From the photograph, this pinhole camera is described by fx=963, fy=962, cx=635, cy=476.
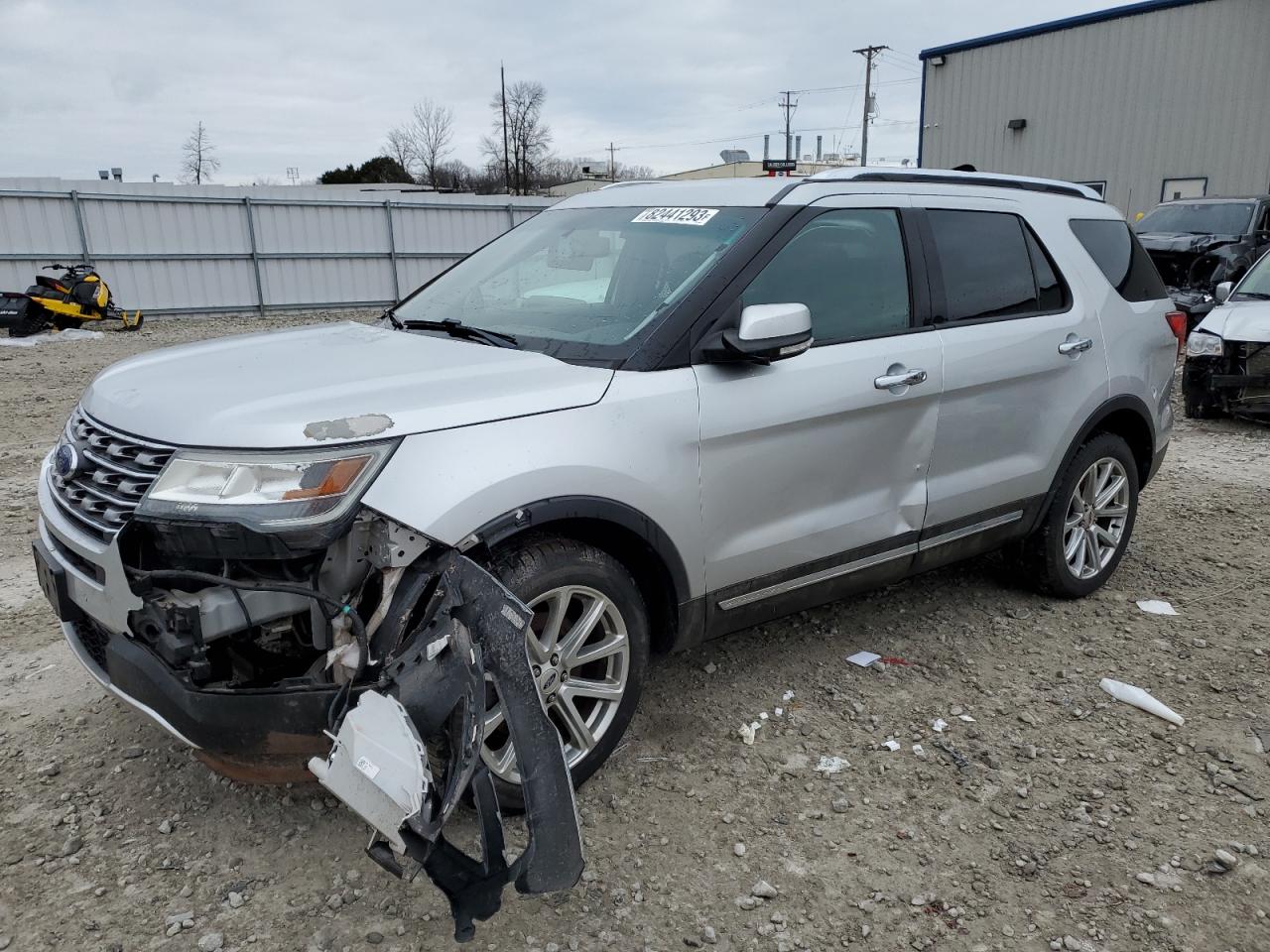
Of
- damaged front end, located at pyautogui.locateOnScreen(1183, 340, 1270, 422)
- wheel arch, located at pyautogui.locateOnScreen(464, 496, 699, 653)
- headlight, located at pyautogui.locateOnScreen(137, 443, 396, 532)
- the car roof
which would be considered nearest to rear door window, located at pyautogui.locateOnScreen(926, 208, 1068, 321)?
the car roof

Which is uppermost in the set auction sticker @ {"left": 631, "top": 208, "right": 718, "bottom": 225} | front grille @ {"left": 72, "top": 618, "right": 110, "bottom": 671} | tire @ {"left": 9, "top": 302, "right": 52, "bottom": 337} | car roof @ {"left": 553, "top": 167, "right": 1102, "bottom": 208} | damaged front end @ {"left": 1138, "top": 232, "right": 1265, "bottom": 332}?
car roof @ {"left": 553, "top": 167, "right": 1102, "bottom": 208}

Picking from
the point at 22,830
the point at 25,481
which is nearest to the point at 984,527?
the point at 22,830

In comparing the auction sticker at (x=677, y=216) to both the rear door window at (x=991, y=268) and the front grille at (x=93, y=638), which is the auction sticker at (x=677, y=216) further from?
the front grille at (x=93, y=638)

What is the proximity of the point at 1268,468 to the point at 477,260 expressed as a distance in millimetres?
6330

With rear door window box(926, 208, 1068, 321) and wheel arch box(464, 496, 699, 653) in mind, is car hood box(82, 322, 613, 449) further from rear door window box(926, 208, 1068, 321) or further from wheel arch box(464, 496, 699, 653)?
rear door window box(926, 208, 1068, 321)

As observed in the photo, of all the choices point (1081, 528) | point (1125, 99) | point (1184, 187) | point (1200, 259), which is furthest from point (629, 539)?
point (1125, 99)

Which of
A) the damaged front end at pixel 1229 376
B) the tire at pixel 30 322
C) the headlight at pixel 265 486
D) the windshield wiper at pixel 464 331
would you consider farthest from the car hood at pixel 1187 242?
the tire at pixel 30 322

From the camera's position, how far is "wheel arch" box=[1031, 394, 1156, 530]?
4.35m

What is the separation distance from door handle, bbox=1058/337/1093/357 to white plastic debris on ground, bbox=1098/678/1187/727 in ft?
4.60

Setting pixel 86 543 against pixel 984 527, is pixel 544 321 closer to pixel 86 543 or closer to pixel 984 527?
pixel 86 543

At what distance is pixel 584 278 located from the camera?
3.63m

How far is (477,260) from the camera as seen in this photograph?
13.5ft

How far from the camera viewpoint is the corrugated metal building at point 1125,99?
21.1 metres

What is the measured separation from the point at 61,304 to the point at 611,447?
1464cm
